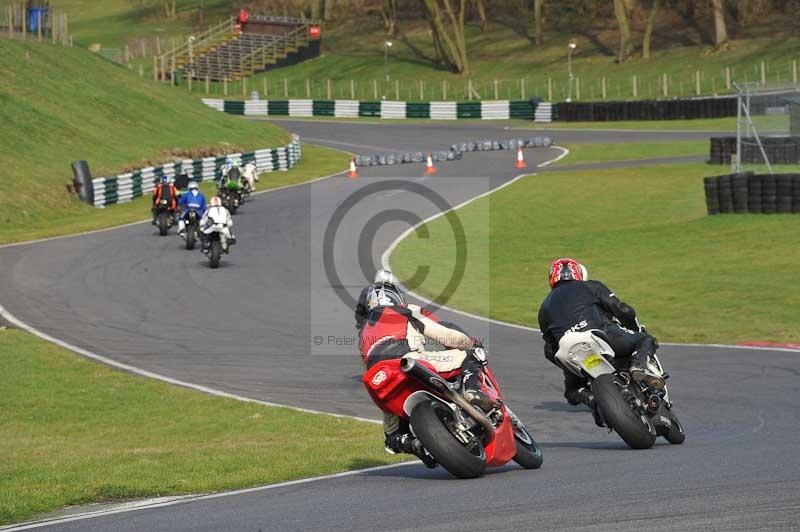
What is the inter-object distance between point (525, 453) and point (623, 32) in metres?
74.3

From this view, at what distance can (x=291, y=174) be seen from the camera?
4859 cm

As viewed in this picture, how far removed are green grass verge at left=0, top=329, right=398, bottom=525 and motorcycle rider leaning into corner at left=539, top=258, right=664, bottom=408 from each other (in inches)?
75.2

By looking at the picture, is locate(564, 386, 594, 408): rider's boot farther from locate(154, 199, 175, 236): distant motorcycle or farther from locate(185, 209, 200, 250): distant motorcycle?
locate(154, 199, 175, 236): distant motorcycle

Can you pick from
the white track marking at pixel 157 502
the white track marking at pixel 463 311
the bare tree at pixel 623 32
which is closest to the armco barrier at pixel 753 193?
the white track marking at pixel 463 311

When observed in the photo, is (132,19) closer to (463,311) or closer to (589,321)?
(463,311)

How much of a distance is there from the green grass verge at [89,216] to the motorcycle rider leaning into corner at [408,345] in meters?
23.9

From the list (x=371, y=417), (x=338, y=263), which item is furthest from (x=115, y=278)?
(x=371, y=417)

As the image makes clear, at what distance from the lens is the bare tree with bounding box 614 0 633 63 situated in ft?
262

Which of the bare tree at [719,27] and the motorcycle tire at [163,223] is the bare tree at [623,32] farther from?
the motorcycle tire at [163,223]

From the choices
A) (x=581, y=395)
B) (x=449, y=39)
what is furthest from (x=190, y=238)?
(x=449, y=39)

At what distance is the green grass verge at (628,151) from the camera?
49531 millimetres

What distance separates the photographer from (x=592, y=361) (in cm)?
1046

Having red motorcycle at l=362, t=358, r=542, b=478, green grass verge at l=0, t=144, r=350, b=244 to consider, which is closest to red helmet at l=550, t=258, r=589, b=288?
red motorcycle at l=362, t=358, r=542, b=478

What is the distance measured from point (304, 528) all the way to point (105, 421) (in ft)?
25.9
